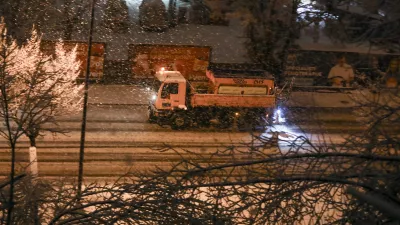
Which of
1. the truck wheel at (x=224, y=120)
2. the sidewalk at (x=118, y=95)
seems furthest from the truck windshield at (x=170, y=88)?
the truck wheel at (x=224, y=120)

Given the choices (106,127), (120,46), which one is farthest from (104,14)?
(106,127)

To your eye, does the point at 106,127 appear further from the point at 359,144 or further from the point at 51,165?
the point at 359,144

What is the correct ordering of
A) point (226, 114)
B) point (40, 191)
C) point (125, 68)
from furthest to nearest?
point (125, 68)
point (226, 114)
point (40, 191)

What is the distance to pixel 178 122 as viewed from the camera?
26.6 feet

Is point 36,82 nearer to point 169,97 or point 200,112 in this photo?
point 169,97

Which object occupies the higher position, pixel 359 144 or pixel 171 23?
pixel 171 23

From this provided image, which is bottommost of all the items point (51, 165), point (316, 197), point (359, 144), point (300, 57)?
point (51, 165)

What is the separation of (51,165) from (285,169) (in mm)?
4820

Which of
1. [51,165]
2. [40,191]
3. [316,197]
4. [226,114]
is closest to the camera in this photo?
[316,197]

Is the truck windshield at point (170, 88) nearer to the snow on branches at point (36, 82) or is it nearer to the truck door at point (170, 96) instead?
the truck door at point (170, 96)

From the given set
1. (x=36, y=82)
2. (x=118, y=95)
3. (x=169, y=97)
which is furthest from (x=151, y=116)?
(x=36, y=82)

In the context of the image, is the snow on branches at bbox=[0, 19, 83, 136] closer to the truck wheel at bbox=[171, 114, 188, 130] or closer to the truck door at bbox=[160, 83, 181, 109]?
the truck door at bbox=[160, 83, 181, 109]

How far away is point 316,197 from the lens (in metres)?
2.88

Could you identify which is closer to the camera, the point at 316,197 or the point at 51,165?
the point at 316,197
